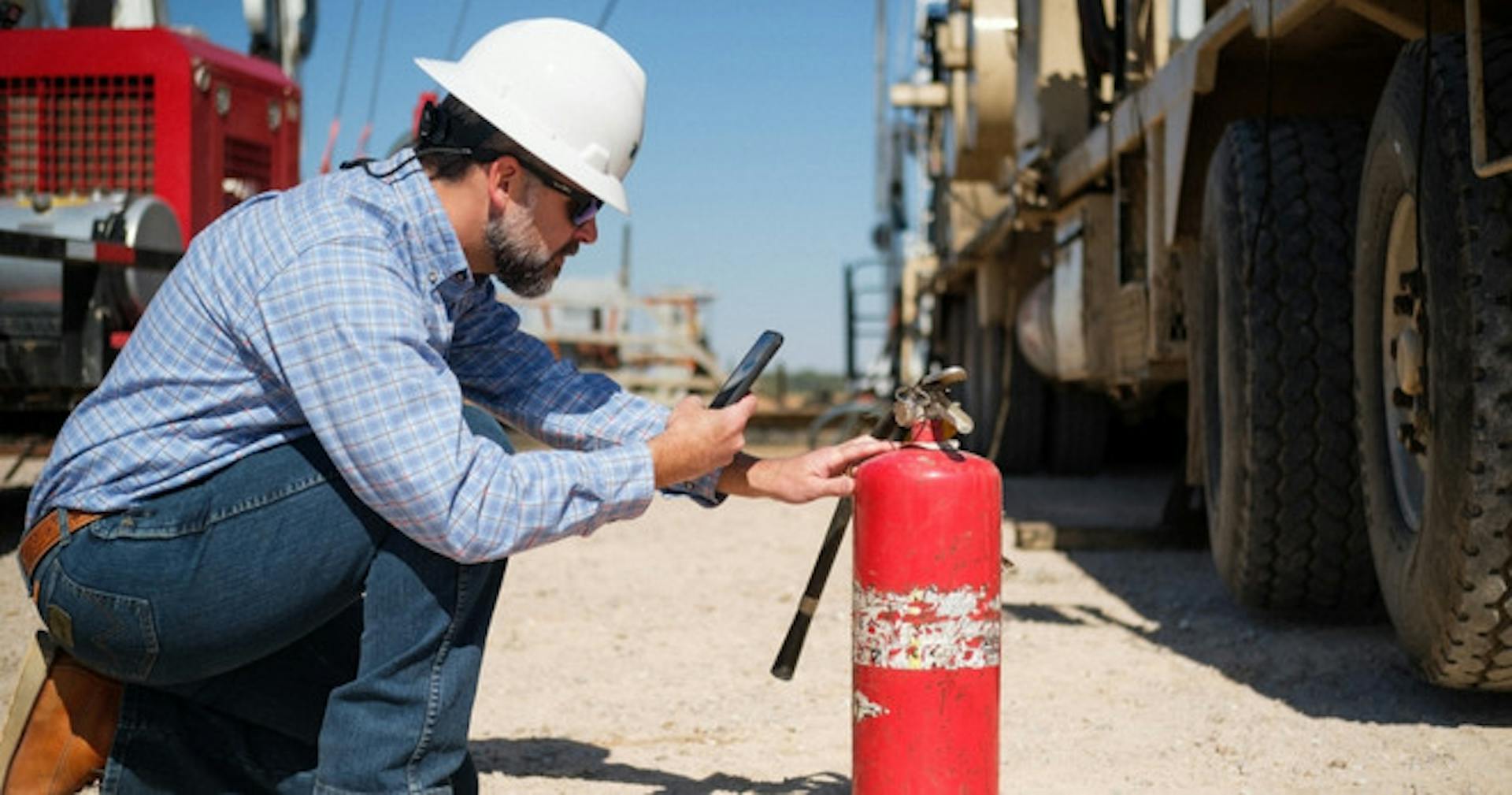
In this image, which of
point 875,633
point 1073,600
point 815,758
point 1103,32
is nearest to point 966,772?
point 875,633

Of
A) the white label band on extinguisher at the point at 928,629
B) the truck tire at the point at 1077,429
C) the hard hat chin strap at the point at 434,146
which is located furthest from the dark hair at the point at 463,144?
the truck tire at the point at 1077,429

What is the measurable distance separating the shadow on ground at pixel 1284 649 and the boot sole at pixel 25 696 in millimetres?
2507

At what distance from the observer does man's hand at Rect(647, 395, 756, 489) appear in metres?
2.63

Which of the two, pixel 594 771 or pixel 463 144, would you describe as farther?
pixel 594 771

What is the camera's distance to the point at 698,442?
8.69 feet

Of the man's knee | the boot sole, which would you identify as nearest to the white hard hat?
the man's knee

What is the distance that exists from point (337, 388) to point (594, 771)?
1264mm

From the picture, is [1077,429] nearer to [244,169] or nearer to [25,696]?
[244,169]

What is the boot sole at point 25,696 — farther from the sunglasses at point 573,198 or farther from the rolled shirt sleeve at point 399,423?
the sunglasses at point 573,198

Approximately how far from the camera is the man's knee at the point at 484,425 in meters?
2.85

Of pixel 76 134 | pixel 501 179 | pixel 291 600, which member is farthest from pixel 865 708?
pixel 76 134

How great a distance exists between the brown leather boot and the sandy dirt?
0.76 m

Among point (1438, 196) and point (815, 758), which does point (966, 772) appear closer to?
point (815, 758)

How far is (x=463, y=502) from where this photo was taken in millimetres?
2406
